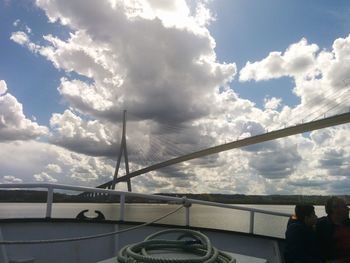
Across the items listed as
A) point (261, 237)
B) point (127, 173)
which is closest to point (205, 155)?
point (127, 173)

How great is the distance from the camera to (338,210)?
3.63 m

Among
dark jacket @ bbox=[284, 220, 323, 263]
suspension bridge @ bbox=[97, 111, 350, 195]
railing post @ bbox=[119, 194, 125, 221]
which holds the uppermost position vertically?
suspension bridge @ bbox=[97, 111, 350, 195]

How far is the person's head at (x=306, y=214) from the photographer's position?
11.8ft

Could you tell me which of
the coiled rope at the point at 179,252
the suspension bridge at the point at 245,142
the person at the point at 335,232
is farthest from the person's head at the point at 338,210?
the suspension bridge at the point at 245,142

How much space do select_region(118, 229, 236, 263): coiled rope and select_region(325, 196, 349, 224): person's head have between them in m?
1.60

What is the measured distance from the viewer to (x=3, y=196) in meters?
3.80

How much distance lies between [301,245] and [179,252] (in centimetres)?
136

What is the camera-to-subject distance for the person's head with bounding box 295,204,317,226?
3596 mm

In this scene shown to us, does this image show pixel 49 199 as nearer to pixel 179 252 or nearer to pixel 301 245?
pixel 179 252

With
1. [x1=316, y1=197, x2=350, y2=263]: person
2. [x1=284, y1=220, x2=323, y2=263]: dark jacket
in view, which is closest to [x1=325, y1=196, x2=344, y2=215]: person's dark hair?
[x1=316, y1=197, x2=350, y2=263]: person

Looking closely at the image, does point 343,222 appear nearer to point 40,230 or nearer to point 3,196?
point 40,230

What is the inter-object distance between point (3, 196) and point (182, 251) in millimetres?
2060

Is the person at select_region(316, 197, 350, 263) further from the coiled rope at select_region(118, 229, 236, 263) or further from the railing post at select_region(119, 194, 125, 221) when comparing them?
the railing post at select_region(119, 194, 125, 221)

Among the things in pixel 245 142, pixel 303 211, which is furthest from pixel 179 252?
pixel 245 142
